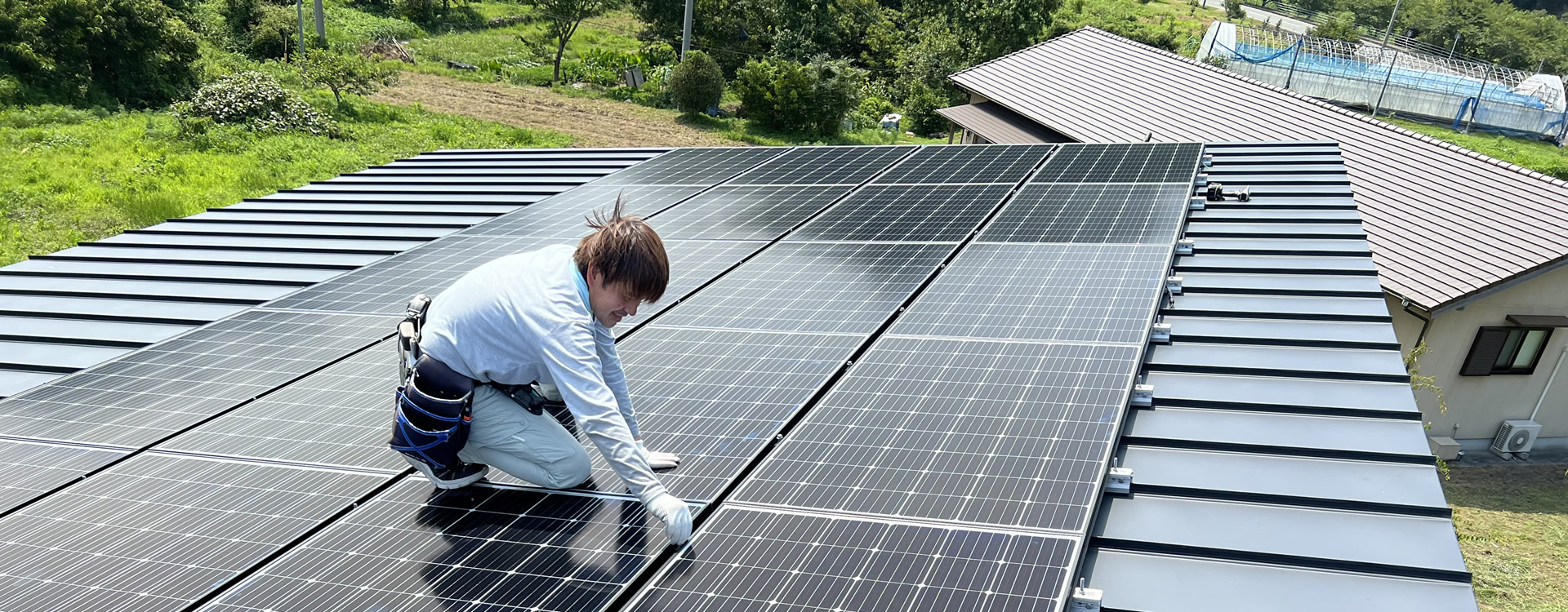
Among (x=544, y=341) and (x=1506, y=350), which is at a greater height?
(x=544, y=341)

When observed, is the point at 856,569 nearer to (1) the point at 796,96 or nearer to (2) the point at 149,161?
(2) the point at 149,161

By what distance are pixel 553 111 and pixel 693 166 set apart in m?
26.1

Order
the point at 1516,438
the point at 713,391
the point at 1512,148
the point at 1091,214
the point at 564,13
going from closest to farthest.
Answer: the point at 713,391 < the point at 1091,214 < the point at 1516,438 < the point at 564,13 < the point at 1512,148

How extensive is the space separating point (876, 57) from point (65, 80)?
1634 inches

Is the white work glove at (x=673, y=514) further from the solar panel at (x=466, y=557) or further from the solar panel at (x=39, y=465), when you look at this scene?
the solar panel at (x=39, y=465)

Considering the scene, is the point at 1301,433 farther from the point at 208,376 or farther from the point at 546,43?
the point at 546,43

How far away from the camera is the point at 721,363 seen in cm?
602

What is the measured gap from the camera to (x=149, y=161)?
76.9ft

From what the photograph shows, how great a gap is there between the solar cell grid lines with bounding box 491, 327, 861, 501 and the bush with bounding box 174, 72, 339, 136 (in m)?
27.0

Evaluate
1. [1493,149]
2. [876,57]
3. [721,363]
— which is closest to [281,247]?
[721,363]

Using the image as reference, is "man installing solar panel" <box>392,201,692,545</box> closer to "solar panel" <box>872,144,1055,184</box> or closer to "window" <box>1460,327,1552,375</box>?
"solar panel" <box>872,144,1055,184</box>

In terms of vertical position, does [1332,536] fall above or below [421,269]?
above

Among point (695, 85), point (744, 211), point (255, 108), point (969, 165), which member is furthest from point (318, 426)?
point (695, 85)

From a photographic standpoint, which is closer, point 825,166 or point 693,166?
point 825,166
